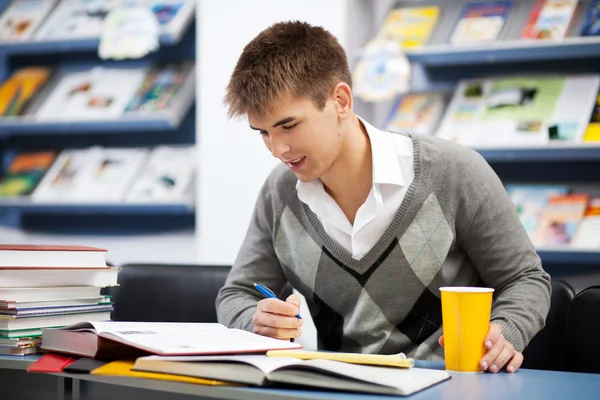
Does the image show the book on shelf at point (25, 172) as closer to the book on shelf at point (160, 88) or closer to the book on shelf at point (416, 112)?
the book on shelf at point (160, 88)

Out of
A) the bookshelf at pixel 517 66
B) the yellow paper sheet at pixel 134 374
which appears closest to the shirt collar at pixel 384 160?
the yellow paper sheet at pixel 134 374

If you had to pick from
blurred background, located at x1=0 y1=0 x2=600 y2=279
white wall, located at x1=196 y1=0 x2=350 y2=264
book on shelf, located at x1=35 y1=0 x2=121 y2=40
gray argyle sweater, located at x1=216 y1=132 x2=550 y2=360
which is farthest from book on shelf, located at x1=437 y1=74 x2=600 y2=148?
book on shelf, located at x1=35 y1=0 x2=121 y2=40

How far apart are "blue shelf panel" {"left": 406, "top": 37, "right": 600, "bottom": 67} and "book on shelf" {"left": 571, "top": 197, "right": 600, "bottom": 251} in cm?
60

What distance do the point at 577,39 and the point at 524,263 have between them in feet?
5.39

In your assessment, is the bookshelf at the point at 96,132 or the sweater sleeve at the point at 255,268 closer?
the sweater sleeve at the point at 255,268

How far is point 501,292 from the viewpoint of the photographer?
159cm

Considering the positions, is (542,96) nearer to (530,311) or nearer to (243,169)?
(243,169)

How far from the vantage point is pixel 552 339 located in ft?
5.31

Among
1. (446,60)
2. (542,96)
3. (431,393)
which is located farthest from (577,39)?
(431,393)

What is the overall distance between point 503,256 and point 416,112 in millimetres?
1753

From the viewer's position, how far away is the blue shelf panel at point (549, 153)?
2.87 m

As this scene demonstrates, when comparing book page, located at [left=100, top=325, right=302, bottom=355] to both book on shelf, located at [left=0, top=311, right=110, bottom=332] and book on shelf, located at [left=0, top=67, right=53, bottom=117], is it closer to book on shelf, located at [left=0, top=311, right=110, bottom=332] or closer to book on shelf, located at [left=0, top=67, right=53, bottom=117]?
book on shelf, located at [left=0, top=311, right=110, bottom=332]

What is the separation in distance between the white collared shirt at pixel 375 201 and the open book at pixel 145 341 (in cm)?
47

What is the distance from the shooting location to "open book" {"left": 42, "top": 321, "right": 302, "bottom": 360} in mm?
1106
